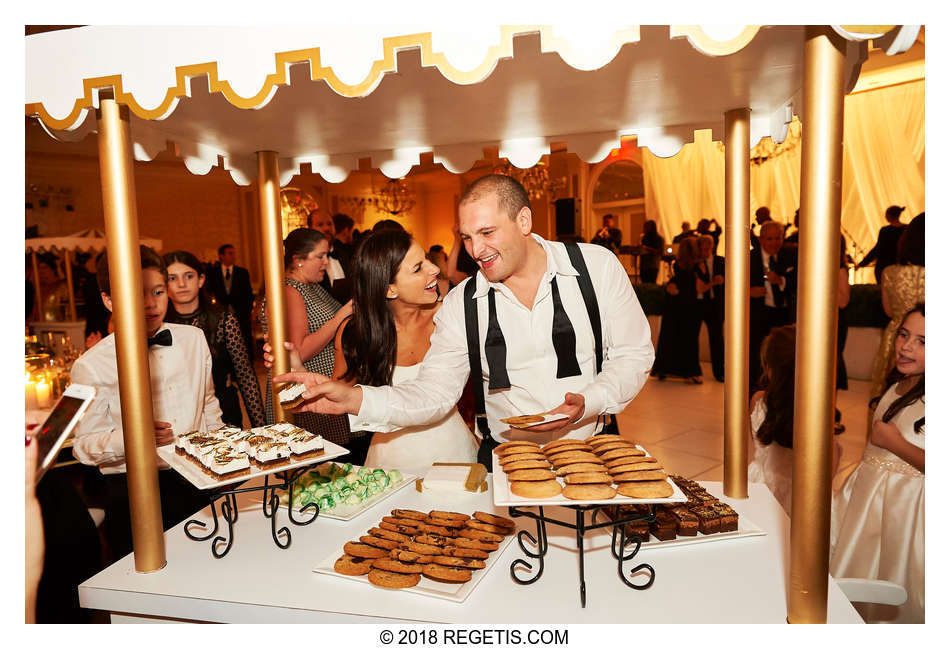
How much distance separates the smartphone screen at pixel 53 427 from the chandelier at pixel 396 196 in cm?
1059

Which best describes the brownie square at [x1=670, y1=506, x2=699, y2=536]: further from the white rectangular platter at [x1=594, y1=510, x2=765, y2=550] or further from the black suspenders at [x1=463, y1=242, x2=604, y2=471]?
the black suspenders at [x1=463, y1=242, x2=604, y2=471]

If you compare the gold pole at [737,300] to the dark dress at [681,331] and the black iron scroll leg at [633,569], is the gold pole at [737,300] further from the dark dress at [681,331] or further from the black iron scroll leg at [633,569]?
the dark dress at [681,331]

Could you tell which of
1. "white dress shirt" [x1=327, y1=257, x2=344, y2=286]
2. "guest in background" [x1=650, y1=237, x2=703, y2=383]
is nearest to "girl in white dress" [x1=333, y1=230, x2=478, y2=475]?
"white dress shirt" [x1=327, y1=257, x2=344, y2=286]

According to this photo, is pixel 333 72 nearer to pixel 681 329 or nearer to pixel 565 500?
pixel 565 500

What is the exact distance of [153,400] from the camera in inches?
79.6

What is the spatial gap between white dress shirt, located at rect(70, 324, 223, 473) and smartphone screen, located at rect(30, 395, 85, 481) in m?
0.90

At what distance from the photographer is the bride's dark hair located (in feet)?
6.53

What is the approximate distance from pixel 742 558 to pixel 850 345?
623 cm

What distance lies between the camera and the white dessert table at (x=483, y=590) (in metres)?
1.06

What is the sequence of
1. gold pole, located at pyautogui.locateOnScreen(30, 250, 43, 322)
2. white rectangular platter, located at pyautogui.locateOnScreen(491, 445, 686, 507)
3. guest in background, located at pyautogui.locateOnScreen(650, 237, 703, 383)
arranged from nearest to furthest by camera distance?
white rectangular platter, located at pyautogui.locateOnScreen(491, 445, 686, 507)
guest in background, located at pyautogui.locateOnScreen(650, 237, 703, 383)
gold pole, located at pyautogui.locateOnScreen(30, 250, 43, 322)

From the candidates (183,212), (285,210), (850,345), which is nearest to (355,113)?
(850,345)

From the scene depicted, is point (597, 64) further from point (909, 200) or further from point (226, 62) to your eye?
point (909, 200)

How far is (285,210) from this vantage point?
10.9m

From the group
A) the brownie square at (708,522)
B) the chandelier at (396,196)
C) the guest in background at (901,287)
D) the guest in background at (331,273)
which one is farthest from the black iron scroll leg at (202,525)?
the chandelier at (396,196)
